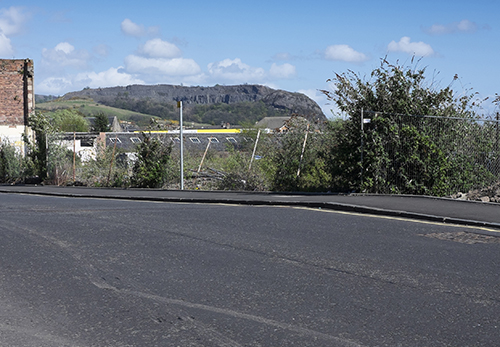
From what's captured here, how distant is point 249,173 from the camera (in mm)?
20344

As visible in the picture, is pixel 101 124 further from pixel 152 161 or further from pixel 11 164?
pixel 152 161

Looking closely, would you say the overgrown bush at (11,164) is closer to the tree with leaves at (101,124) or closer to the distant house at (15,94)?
the distant house at (15,94)

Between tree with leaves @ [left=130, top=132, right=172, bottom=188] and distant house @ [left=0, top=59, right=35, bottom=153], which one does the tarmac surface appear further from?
distant house @ [left=0, top=59, right=35, bottom=153]

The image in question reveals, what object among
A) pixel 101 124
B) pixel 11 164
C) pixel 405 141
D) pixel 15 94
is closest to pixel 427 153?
pixel 405 141

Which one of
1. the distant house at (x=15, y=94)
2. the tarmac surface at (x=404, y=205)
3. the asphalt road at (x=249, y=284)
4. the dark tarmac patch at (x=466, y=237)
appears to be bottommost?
the asphalt road at (x=249, y=284)

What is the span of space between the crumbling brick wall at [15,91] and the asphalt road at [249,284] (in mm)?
37836

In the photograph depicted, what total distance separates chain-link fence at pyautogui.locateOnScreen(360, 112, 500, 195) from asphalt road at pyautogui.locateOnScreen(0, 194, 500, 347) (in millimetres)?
4911

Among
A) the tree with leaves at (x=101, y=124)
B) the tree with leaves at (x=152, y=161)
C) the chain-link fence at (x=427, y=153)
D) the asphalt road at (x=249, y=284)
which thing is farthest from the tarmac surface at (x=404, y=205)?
the tree with leaves at (x=101, y=124)

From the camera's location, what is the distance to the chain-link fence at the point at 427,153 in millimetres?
15914

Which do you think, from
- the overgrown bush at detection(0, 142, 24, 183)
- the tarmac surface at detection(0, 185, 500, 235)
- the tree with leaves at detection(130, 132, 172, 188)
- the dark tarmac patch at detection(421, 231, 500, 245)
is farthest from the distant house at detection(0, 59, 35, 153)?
the dark tarmac patch at detection(421, 231, 500, 245)

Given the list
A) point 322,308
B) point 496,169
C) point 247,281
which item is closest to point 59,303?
point 247,281

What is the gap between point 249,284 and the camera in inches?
257

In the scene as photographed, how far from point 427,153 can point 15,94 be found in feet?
125

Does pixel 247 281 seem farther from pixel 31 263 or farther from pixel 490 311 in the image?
pixel 31 263
